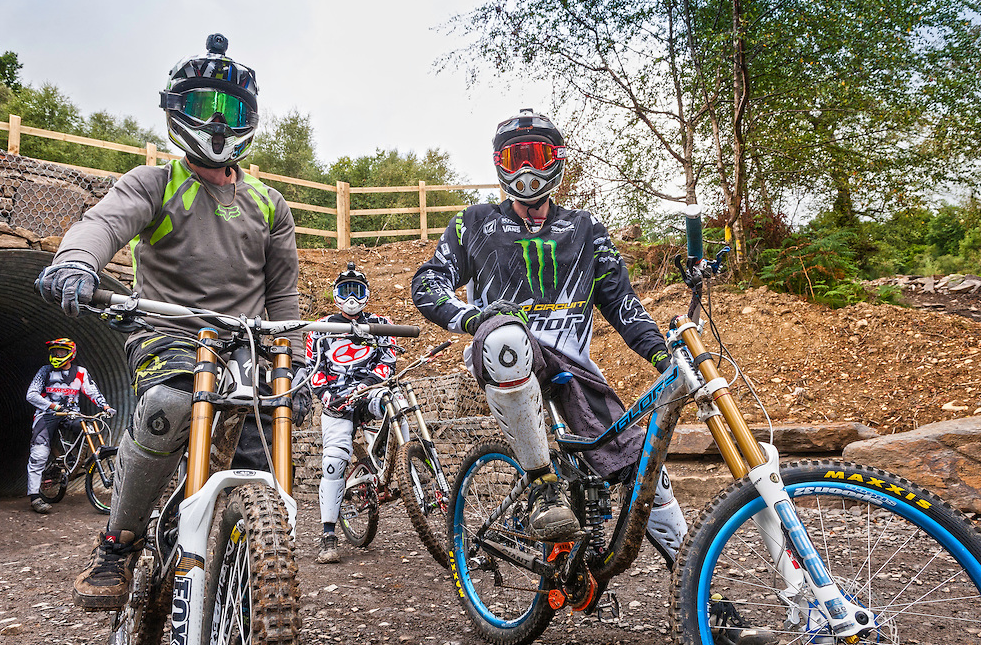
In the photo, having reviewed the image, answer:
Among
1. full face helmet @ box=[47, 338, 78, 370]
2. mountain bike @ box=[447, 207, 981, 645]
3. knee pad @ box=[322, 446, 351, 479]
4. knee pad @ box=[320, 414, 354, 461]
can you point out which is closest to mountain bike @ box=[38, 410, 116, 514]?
full face helmet @ box=[47, 338, 78, 370]

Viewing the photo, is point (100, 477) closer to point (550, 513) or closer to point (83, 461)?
point (83, 461)

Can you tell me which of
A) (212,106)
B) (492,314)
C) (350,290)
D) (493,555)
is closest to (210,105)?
(212,106)

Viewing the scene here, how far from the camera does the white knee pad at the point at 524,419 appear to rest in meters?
2.46

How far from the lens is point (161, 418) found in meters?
2.17

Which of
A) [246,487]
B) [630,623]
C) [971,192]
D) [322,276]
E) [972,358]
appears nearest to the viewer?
[246,487]

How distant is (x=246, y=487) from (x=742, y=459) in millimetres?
1452

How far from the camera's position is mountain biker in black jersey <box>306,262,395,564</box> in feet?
Answer: 16.9

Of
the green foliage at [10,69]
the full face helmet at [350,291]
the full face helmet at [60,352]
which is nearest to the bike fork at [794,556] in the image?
the full face helmet at [350,291]

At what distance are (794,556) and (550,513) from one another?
2.83 ft

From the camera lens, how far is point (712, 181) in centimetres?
1018

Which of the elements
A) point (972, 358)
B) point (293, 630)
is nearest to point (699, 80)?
point (972, 358)

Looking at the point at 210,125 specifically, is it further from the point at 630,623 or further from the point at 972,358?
the point at 972,358

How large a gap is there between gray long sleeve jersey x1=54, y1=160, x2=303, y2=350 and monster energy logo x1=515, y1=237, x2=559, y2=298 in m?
1.07

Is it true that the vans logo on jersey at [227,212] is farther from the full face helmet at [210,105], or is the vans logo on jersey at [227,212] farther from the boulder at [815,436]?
the boulder at [815,436]
